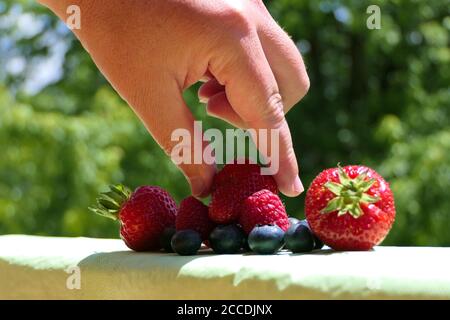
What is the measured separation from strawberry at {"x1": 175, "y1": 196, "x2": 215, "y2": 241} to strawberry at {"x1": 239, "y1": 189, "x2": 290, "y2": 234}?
0.07m

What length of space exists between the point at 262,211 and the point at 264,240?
0.08 meters

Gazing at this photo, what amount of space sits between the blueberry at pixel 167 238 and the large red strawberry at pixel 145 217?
0.7 inches

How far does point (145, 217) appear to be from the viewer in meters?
1.22

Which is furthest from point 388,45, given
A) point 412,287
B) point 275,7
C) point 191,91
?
point 412,287

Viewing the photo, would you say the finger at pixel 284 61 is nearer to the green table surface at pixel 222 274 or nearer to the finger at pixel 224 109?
the finger at pixel 224 109

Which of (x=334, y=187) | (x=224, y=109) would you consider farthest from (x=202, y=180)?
(x=334, y=187)

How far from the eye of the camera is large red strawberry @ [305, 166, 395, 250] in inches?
43.8

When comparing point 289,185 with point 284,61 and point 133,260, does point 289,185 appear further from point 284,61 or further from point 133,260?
point 133,260

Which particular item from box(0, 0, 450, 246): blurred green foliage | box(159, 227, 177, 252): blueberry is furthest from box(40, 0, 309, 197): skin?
box(0, 0, 450, 246): blurred green foliage

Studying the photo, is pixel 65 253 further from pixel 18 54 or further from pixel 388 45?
pixel 18 54

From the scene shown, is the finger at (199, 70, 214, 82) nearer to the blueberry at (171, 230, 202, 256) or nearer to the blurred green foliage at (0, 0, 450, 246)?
the blueberry at (171, 230, 202, 256)

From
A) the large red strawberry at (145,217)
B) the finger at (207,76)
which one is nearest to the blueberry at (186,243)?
the large red strawberry at (145,217)
